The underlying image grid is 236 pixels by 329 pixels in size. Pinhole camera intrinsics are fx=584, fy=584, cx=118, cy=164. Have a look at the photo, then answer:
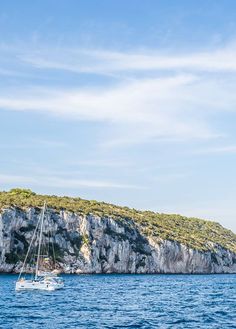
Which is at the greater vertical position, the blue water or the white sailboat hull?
the white sailboat hull

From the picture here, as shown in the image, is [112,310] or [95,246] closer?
[112,310]

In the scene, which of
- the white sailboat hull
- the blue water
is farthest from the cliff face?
the blue water

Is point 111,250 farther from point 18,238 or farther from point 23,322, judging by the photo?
point 23,322

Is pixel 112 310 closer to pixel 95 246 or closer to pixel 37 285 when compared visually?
pixel 37 285

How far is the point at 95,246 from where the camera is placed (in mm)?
164000

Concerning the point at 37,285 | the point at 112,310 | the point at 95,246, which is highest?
the point at 95,246

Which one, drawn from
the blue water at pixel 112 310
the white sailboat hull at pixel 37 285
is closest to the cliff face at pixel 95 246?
the white sailboat hull at pixel 37 285

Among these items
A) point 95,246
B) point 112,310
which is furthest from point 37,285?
point 95,246

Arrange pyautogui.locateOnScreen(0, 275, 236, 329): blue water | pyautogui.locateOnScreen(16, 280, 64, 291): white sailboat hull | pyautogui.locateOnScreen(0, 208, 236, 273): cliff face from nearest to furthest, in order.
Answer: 1. pyautogui.locateOnScreen(0, 275, 236, 329): blue water
2. pyautogui.locateOnScreen(16, 280, 64, 291): white sailboat hull
3. pyautogui.locateOnScreen(0, 208, 236, 273): cliff face

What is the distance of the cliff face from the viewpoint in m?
148

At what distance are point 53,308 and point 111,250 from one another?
103 metres

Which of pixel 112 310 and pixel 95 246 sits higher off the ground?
pixel 95 246

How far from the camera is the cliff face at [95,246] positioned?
147888 millimetres

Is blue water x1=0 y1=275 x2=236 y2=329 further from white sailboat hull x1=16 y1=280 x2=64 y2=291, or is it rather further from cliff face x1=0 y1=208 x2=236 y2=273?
cliff face x1=0 y1=208 x2=236 y2=273
